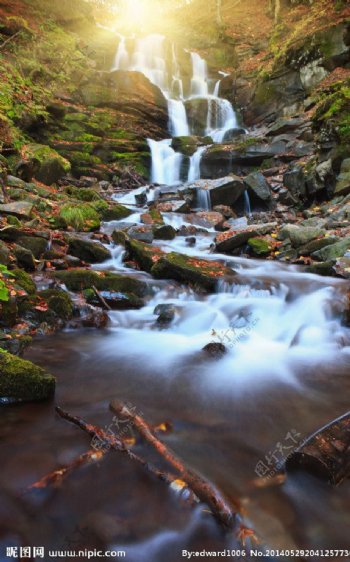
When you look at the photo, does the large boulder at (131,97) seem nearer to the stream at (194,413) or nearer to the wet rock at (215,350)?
the stream at (194,413)

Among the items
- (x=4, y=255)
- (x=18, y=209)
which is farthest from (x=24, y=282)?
(x=18, y=209)

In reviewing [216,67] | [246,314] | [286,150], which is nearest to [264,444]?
[246,314]

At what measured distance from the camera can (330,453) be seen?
2242 mm

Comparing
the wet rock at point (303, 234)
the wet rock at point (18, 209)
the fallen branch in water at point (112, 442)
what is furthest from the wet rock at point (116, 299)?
the wet rock at point (303, 234)

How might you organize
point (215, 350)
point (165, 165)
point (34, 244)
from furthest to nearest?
point (165, 165)
point (34, 244)
point (215, 350)

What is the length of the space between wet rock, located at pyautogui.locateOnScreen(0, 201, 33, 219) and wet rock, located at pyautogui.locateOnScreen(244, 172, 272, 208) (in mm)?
8749

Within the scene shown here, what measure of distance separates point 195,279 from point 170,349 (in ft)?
7.92

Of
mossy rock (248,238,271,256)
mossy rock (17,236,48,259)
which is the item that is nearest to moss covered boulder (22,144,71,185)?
mossy rock (17,236,48,259)

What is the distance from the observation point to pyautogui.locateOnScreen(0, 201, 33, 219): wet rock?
7.76 metres

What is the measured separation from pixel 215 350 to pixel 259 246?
17.8 ft

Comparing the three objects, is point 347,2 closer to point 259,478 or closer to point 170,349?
point 170,349

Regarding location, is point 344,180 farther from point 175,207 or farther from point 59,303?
point 59,303

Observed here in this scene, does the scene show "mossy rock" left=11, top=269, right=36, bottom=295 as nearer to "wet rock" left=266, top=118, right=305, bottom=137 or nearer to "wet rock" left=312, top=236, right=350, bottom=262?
"wet rock" left=312, top=236, right=350, bottom=262

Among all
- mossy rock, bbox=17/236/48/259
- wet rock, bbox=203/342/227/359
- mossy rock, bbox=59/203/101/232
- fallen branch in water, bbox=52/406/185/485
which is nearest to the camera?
fallen branch in water, bbox=52/406/185/485
